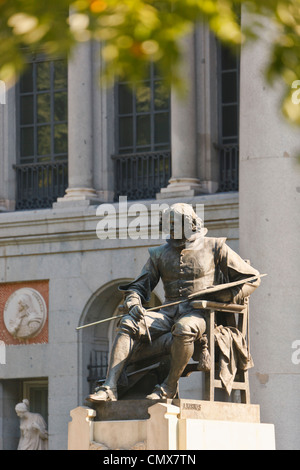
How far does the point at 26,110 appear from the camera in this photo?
22.2 meters

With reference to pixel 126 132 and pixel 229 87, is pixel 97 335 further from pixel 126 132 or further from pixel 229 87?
pixel 229 87

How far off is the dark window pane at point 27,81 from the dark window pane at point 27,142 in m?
0.68

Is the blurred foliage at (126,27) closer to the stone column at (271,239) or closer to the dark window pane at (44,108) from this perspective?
the stone column at (271,239)

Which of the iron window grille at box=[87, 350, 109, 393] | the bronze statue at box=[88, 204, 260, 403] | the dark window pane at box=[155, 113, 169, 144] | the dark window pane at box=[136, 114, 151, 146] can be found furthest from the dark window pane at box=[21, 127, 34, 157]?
the bronze statue at box=[88, 204, 260, 403]

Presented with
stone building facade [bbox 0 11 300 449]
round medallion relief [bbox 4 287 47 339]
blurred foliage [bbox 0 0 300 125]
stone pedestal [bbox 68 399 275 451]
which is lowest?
stone pedestal [bbox 68 399 275 451]

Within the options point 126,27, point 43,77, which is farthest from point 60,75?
point 126,27

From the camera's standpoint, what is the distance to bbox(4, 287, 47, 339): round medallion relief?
20938 mm

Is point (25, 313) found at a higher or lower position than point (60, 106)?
lower

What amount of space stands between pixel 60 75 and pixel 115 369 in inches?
403

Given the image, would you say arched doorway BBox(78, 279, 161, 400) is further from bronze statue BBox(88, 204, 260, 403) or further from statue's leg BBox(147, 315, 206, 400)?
statue's leg BBox(147, 315, 206, 400)

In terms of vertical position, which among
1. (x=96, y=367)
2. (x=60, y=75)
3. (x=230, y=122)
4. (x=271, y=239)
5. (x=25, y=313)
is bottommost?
(x=96, y=367)

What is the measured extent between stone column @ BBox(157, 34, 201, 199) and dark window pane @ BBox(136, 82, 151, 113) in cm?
89

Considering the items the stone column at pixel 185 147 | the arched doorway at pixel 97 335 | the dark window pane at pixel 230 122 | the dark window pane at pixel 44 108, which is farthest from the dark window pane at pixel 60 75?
the arched doorway at pixel 97 335
